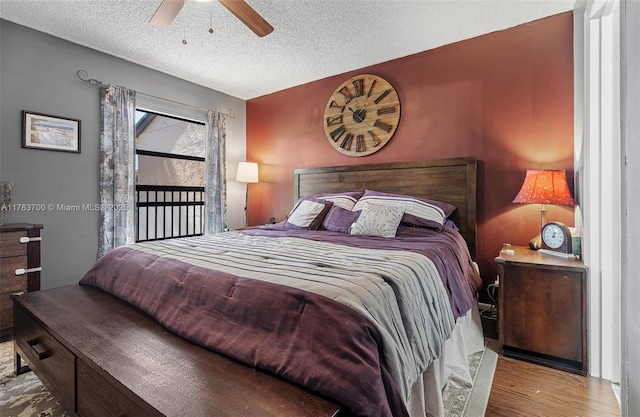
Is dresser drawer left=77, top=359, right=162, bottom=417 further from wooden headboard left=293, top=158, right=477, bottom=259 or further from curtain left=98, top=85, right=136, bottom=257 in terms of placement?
wooden headboard left=293, top=158, right=477, bottom=259

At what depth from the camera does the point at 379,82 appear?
131 inches

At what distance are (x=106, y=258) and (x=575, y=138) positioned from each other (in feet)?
11.2

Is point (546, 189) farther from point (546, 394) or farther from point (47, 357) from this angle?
point (47, 357)

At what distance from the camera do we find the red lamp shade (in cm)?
215

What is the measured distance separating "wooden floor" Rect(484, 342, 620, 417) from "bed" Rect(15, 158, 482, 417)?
24 cm

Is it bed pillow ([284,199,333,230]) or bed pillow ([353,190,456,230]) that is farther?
bed pillow ([284,199,333,230])

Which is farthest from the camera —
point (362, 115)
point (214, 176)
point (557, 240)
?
point (214, 176)

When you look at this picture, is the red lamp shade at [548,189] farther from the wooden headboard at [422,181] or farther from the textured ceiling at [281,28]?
the textured ceiling at [281,28]

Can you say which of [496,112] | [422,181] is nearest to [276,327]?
[422,181]

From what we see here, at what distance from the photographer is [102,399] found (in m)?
1.11

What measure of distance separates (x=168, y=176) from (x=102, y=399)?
10.3 feet

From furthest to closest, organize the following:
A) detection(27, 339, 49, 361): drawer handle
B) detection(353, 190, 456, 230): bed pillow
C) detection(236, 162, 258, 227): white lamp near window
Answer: detection(236, 162, 258, 227): white lamp near window, detection(353, 190, 456, 230): bed pillow, detection(27, 339, 49, 361): drawer handle

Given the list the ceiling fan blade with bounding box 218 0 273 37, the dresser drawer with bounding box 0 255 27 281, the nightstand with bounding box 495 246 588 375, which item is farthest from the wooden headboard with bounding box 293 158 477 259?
the dresser drawer with bounding box 0 255 27 281

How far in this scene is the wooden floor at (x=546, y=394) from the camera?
1.57 meters
